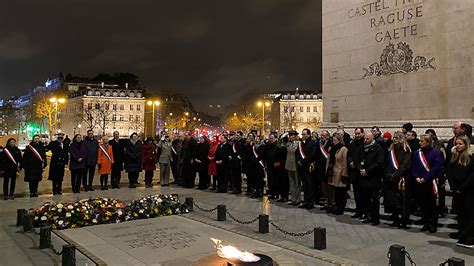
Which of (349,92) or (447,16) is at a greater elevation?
(447,16)

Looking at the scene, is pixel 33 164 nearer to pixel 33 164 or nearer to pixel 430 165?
pixel 33 164

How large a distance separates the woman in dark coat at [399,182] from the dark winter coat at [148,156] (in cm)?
1134

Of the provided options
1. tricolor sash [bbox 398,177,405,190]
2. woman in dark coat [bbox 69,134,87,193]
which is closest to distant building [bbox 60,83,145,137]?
woman in dark coat [bbox 69,134,87,193]

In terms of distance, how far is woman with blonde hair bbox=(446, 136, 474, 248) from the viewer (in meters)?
8.03

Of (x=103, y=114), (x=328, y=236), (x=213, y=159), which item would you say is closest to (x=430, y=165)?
(x=328, y=236)

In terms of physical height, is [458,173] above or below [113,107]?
below

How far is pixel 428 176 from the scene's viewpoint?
29.9 feet

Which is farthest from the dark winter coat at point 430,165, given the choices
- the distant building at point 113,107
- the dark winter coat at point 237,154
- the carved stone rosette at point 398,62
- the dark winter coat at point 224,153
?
the distant building at point 113,107

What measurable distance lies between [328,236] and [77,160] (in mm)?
10858

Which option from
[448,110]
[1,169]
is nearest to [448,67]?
[448,110]

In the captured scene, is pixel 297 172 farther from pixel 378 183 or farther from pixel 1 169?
pixel 1 169

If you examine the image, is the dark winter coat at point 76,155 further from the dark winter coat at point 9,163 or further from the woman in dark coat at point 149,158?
the woman in dark coat at point 149,158

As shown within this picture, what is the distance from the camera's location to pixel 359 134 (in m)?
11.0

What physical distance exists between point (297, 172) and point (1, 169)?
35.1 ft
